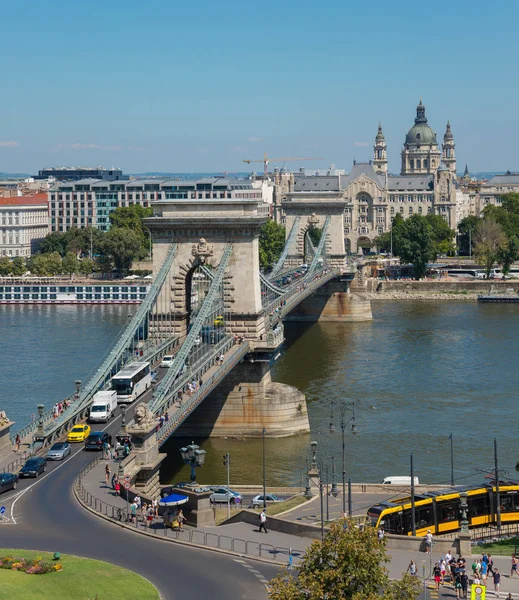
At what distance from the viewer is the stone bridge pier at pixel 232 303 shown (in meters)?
59.9

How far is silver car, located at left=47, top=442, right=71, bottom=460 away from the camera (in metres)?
44.5

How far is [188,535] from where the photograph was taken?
37156 mm

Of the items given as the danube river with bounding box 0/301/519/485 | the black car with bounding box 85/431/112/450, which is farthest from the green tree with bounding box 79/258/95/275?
the black car with bounding box 85/431/112/450

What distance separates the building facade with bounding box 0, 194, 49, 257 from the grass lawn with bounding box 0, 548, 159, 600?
13582 cm

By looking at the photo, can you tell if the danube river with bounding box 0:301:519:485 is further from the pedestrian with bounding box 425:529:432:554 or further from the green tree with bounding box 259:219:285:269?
the green tree with bounding box 259:219:285:269

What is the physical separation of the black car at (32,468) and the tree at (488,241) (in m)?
99.3

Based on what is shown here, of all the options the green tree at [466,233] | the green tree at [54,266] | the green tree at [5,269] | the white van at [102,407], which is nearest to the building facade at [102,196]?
the green tree at [466,233]

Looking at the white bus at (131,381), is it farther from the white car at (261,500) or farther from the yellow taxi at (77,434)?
the white car at (261,500)

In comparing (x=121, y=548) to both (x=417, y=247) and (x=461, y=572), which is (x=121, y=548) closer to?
(x=461, y=572)

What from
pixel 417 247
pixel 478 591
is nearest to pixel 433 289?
pixel 417 247

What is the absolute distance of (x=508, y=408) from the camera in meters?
66.5

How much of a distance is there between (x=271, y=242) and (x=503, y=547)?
10702 cm

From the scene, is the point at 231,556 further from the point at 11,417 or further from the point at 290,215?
the point at 290,215

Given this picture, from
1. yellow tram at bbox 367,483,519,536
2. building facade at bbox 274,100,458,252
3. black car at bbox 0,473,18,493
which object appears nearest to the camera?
yellow tram at bbox 367,483,519,536
